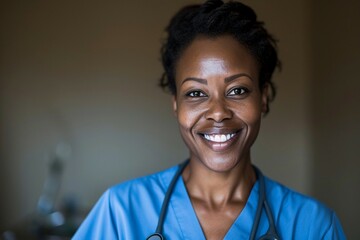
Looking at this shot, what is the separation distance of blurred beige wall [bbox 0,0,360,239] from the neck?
4.86ft

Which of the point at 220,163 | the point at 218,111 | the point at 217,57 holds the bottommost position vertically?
the point at 220,163

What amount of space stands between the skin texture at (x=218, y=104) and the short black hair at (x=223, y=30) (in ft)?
0.05

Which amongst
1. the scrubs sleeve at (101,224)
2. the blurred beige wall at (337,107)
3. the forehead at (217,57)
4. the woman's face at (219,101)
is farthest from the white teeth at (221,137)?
the blurred beige wall at (337,107)

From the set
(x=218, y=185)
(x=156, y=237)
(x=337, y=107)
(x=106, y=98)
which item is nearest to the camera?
(x=156, y=237)

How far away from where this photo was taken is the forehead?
0.88m

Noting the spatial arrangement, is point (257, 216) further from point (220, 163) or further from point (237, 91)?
point (237, 91)

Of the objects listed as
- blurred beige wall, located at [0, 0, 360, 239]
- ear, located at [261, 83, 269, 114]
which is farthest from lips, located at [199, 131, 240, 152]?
blurred beige wall, located at [0, 0, 360, 239]

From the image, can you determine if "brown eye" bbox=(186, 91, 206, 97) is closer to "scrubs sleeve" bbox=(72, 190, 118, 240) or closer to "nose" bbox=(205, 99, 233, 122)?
"nose" bbox=(205, 99, 233, 122)

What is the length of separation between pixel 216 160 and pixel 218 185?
0.10 metres

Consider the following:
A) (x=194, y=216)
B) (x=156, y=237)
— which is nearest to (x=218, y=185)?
(x=194, y=216)

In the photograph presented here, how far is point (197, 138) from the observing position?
0.91m

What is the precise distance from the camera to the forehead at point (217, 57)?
0.88 meters

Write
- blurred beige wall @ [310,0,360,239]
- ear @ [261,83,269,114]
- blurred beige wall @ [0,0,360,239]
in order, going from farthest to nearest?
blurred beige wall @ [0,0,360,239] < blurred beige wall @ [310,0,360,239] < ear @ [261,83,269,114]

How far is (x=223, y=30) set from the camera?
91 cm
